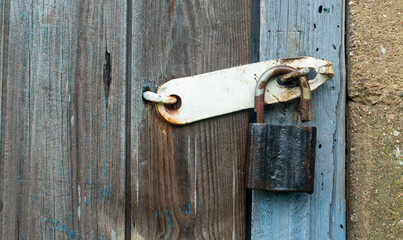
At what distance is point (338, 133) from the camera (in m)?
0.64

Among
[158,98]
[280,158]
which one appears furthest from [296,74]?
[158,98]

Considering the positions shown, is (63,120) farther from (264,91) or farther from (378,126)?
(378,126)

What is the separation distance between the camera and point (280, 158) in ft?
1.89

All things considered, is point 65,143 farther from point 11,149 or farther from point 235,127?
point 235,127

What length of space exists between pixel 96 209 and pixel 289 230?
1.39 feet

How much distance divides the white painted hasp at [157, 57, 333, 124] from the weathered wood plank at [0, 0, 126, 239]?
12 centimetres

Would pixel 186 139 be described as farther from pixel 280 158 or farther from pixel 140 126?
pixel 280 158

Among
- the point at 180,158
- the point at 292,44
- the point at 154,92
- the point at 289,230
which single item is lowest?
the point at 289,230

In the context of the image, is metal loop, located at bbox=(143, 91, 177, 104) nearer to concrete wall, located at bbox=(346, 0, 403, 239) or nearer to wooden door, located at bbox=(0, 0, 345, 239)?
wooden door, located at bbox=(0, 0, 345, 239)

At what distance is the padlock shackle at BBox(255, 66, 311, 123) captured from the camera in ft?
1.95

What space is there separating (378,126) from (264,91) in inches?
9.7

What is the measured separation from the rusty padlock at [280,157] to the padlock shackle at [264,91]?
3 cm

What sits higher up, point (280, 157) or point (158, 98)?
point (158, 98)

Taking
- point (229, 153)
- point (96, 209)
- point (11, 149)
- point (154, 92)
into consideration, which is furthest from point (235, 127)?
point (11, 149)
